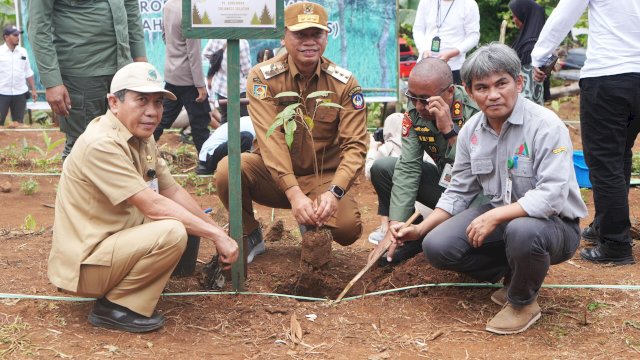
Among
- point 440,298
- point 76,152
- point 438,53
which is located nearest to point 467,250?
point 440,298

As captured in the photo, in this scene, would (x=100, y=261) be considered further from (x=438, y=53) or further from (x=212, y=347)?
(x=438, y=53)

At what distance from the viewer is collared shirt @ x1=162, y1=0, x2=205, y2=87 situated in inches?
309

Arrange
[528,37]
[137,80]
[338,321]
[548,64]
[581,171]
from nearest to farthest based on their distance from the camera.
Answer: [137,80], [338,321], [548,64], [581,171], [528,37]

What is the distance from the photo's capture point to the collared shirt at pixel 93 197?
11.6 feet

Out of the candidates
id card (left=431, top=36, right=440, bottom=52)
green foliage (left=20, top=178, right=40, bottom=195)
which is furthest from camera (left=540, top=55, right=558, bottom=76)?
green foliage (left=20, top=178, right=40, bottom=195)

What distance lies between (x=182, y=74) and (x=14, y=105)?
5.45 meters

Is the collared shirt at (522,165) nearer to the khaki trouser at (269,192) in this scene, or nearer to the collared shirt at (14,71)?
the khaki trouser at (269,192)

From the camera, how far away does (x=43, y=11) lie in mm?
5078

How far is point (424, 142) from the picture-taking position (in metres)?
4.57

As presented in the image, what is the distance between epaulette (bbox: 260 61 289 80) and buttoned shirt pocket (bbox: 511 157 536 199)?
5.11ft

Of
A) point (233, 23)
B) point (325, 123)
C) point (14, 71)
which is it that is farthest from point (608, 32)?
point (14, 71)

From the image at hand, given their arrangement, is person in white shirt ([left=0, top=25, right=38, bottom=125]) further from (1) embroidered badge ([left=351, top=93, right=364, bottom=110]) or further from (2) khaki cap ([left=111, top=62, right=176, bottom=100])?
(2) khaki cap ([left=111, top=62, right=176, bottom=100])

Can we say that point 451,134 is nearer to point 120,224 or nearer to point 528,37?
point 120,224

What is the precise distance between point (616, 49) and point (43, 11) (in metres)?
3.59
